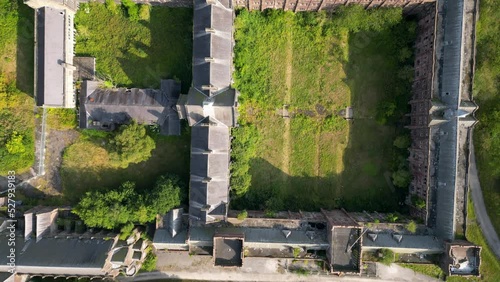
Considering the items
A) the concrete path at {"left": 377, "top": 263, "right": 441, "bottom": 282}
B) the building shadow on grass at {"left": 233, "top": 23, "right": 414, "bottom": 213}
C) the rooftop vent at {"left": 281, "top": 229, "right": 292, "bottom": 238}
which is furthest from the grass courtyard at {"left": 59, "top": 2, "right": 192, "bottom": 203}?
the concrete path at {"left": 377, "top": 263, "right": 441, "bottom": 282}

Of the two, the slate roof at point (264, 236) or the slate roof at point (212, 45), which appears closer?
the slate roof at point (212, 45)

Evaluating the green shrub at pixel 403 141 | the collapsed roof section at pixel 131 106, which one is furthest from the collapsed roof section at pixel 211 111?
the green shrub at pixel 403 141

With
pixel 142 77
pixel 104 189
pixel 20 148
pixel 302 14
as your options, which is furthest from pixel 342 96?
pixel 20 148

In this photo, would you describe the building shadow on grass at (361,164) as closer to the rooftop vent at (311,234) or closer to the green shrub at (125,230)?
the rooftop vent at (311,234)

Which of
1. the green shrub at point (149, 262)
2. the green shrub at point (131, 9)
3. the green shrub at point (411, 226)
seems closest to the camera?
the green shrub at point (411, 226)

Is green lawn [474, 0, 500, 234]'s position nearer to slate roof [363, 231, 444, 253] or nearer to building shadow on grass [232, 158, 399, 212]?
slate roof [363, 231, 444, 253]

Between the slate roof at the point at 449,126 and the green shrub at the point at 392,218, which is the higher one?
the slate roof at the point at 449,126

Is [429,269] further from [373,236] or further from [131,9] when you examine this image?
[131,9]
